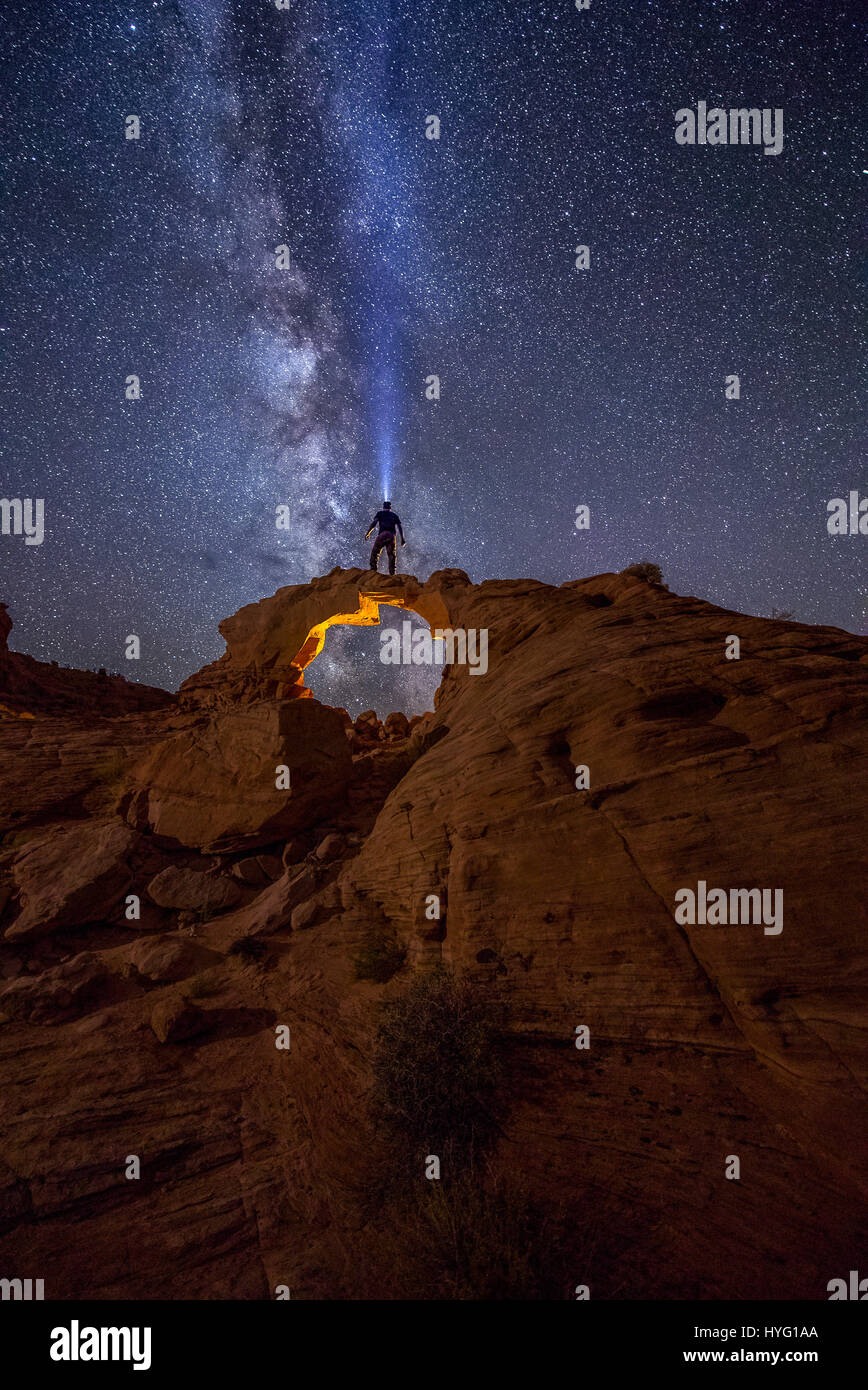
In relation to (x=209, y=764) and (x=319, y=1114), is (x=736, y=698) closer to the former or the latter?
(x=319, y=1114)

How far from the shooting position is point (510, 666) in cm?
1138

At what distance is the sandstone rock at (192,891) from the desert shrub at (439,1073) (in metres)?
5.66

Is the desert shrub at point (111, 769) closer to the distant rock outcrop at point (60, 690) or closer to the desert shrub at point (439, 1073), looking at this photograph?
the distant rock outcrop at point (60, 690)

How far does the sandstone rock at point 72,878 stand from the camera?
359 inches

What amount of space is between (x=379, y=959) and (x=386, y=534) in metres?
19.6

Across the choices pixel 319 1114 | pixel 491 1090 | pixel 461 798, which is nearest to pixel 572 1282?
pixel 491 1090

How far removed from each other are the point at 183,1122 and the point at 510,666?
901 centimetres

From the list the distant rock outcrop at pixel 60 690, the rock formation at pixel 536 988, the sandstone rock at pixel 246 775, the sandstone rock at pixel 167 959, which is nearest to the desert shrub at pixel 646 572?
the rock formation at pixel 536 988

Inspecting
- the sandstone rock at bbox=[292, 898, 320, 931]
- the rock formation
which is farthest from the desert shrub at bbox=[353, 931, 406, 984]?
the sandstone rock at bbox=[292, 898, 320, 931]

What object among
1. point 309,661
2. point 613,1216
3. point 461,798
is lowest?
point 613,1216

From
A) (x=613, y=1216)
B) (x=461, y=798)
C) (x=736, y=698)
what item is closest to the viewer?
(x=613, y=1216)

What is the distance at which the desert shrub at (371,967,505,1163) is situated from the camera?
488 centimetres

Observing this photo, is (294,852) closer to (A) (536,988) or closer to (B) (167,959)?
(B) (167,959)
